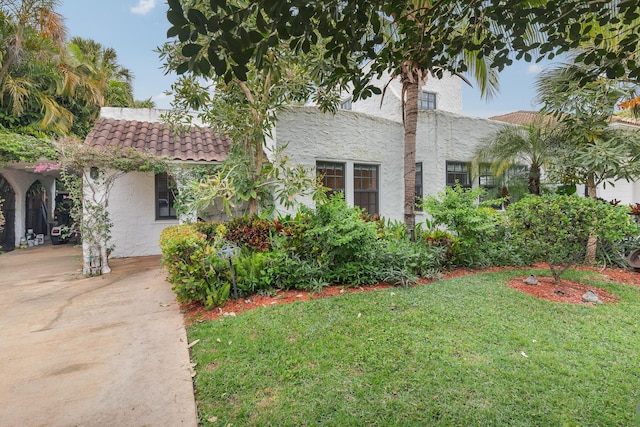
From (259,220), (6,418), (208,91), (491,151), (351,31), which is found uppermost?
(208,91)

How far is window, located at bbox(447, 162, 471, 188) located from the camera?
34.3ft

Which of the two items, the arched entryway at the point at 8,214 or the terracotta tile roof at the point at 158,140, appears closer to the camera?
the terracotta tile roof at the point at 158,140

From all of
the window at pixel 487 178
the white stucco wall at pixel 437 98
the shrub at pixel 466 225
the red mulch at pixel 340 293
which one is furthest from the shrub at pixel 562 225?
the white stucco wall at pixel 437 98

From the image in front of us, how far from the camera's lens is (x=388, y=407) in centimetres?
250

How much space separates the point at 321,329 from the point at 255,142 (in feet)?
13.6

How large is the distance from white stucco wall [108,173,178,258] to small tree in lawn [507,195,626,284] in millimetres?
9376

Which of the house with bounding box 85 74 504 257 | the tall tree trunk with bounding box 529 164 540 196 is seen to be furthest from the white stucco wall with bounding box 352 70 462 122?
the tall tree trunk with bounding box 529 164 540 196

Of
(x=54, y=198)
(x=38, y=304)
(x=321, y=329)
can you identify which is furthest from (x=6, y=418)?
(x=54, y=198)

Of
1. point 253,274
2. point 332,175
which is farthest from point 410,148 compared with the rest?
point 253,274

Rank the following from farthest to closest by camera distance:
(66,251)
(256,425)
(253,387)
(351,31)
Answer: (66,251)
(253,387)
(256,425)
(351,31)

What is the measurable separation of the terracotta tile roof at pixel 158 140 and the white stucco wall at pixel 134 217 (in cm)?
121

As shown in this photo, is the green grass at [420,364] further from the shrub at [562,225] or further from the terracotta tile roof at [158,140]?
the terracotta tile roof at [158,140]

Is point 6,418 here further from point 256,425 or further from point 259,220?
point 259,220

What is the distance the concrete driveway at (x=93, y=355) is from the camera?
261 cm
